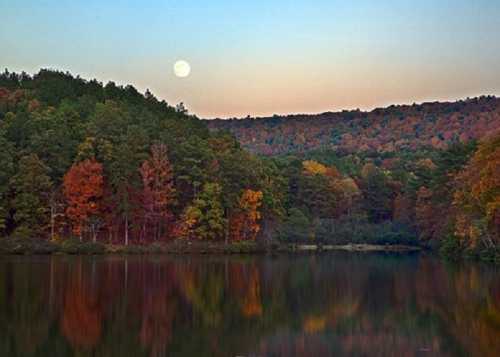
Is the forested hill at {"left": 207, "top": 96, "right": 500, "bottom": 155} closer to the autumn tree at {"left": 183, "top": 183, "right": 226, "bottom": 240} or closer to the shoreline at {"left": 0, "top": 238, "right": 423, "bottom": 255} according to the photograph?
the shoreline at {"left": 0, "top": 238, "right": 423, "bottom": 255}

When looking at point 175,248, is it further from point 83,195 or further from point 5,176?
point 5,176

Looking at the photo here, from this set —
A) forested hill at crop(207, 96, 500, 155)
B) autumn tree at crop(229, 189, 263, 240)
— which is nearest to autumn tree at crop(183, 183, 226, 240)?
autumn tree at crop(229, 189, 263, 240)

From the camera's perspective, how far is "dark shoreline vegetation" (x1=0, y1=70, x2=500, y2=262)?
48938 millimetres

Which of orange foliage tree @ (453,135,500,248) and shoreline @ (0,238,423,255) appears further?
shoreline @ (0,238,423,255)

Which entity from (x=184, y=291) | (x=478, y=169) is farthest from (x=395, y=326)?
(x=478, y=169)

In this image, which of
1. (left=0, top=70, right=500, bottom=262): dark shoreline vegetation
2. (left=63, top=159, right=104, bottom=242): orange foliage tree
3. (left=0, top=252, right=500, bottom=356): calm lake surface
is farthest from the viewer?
(left=63, top=159, right=104, bottom=242): orange foliage tree

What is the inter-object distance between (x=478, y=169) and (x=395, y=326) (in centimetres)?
2739

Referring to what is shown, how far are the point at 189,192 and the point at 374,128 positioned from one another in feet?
181

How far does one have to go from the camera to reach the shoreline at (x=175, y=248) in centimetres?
4656

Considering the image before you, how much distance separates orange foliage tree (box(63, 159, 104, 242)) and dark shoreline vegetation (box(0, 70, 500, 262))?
0.10 metres

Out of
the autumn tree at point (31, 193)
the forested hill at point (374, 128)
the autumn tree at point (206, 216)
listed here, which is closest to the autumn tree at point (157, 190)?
the autumn tree at point (206, 216)

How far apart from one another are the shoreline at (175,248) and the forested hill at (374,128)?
3505cm

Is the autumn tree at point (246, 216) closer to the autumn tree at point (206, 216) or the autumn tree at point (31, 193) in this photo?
the autumn tree at point (206, 216)

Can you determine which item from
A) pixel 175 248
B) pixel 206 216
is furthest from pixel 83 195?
pixel 206 216
